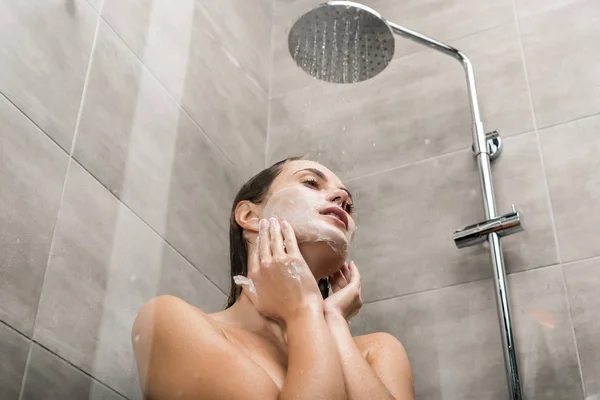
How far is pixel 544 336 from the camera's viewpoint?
156cm

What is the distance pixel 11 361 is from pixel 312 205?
0.57 meters

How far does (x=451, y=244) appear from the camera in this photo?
174 cm

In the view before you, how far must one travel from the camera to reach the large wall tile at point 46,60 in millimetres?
1291

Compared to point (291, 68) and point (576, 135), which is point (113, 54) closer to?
point (291, 68)

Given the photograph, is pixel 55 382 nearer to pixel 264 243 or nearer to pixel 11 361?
pixel 11 361

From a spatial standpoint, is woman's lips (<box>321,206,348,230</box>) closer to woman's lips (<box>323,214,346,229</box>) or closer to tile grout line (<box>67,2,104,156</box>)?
woman's lips (<box>323,214,346,229</box>)

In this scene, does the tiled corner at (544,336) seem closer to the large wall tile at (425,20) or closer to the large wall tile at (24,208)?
the large wall tile at (425,20)

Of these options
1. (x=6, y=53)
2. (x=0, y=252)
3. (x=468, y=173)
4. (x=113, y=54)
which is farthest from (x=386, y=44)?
(x=0, y=252)


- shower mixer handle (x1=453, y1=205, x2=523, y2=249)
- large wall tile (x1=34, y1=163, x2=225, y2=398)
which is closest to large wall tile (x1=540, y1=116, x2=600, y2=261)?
shower mixer handle (x1=453, y1=205, x2=523, y2=249)

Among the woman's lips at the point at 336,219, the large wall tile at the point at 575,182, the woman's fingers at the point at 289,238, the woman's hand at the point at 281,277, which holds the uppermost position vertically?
the large wall tile at the point at 575,182

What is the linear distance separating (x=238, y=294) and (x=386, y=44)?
2.29 feet

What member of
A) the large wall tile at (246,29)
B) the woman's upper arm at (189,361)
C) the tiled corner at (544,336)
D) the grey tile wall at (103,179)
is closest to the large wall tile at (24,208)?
the grey tile wall at (103,179)

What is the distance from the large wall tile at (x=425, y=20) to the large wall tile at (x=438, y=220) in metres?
0.39

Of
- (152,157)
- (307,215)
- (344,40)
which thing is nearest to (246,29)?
(344,40)
